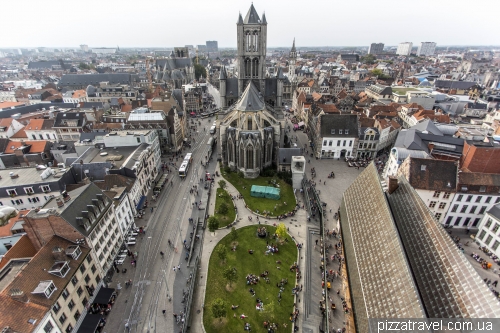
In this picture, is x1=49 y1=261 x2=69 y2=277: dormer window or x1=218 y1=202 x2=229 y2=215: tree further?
x1=218 y1=202 x2=229 y2=215: tree

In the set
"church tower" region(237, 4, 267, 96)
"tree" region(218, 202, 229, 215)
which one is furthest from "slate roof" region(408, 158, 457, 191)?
"church tower" region(237, 4, 267, 96)

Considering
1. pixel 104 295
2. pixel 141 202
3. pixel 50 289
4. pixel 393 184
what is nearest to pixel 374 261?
pixel 393 184

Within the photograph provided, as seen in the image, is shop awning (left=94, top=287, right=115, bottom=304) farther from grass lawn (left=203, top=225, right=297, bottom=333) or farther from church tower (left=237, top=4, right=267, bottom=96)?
church tower (left=237, top=4, right=267, bottom=96)

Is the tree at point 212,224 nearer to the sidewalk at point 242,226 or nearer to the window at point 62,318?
the sidewalk at point 242,226

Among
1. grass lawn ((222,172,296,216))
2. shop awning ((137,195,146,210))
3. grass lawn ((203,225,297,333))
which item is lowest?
grass lawn ((203,225,297,333))

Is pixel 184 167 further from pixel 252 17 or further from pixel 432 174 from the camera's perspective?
pixel 432 174
